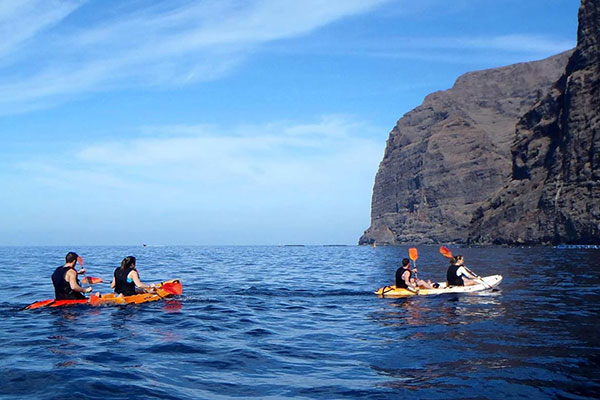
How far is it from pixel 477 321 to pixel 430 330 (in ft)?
6.24

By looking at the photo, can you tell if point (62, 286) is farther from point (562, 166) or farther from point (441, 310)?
point (562, 166)

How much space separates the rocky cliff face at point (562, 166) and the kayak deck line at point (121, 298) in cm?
8080

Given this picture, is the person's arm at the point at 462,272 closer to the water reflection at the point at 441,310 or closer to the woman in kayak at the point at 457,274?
the woman in kayak at the point at 457,274

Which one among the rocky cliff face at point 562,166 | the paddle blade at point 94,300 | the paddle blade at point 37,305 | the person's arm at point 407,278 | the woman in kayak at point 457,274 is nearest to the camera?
the paddle blade at point 37,305

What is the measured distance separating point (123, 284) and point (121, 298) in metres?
0.50

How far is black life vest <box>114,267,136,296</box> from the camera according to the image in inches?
682

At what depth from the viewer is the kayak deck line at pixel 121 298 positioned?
16.2m

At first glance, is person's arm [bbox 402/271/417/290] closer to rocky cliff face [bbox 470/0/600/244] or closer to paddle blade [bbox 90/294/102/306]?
paddle blade [bbox 90/294/102/306]

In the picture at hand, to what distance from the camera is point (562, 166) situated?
307 feet

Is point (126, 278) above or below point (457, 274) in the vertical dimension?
above

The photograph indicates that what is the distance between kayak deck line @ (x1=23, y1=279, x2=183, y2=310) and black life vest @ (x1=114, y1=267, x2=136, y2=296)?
0.79ft

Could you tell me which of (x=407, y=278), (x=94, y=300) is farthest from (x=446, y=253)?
(x=94, y=300)

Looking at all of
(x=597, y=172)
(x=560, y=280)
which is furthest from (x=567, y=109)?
(x=560, y=280)

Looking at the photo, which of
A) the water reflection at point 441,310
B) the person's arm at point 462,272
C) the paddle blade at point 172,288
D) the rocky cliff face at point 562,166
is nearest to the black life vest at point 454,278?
the person's arm at point 462,272
